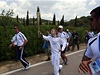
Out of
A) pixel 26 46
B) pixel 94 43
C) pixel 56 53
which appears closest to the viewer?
pixel 94 43

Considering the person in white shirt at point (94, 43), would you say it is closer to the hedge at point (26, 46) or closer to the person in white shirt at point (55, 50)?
the person in white shirt at point (55, 50)

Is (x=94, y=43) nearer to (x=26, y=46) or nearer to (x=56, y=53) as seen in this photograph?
(x=56, y=53)

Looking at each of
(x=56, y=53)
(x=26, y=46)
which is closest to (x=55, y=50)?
(x=56, y=53)

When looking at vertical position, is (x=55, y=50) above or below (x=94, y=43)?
below

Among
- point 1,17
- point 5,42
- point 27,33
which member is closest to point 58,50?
point 5,42

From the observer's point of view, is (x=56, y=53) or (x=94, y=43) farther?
(x=56, y=53)

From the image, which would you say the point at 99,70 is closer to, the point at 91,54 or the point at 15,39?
the point at 91,54

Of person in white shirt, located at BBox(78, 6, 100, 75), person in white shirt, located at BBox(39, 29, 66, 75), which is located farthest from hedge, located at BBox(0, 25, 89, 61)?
person in white shirt, located at BBox(78, 6, 100, 75)

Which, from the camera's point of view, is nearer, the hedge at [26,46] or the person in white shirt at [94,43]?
the person in white shirt at [94,43]

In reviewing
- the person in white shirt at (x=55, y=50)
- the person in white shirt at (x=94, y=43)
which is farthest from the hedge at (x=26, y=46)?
the person in white shirt at (x=94, y=43)

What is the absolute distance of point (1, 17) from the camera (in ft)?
78.9

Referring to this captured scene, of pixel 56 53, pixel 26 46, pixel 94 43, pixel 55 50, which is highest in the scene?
pixel 94 43

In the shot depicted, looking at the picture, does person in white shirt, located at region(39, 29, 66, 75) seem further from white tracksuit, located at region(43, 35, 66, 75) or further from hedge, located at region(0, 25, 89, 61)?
hedge, located at region(0, 25, 89, 61)

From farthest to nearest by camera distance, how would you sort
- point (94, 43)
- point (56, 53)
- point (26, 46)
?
1. point (26, 46)
2. point (56, 53)
3. point (94, 43)
